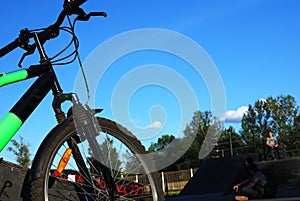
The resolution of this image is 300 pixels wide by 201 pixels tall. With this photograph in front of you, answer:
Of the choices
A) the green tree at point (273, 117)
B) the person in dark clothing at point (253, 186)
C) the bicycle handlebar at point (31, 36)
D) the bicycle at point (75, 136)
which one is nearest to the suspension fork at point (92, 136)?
the bicycle at point (75, 136)

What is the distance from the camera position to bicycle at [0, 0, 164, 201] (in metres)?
2.92

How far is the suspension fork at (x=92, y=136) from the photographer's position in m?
2.93

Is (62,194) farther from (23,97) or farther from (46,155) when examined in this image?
(23,97)

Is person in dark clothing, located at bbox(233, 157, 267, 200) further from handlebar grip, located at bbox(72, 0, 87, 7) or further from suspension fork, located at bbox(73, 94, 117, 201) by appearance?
handlebar grip, located at bbox(72, 0, 87, 7)

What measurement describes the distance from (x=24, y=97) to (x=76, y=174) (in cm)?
70

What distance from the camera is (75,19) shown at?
10.3 ft

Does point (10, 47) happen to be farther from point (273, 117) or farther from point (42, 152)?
point (273, 117)

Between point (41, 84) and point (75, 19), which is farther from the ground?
point (75, 19)

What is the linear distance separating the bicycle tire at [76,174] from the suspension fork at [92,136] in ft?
0.15

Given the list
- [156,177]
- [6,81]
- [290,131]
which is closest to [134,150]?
[156,177]

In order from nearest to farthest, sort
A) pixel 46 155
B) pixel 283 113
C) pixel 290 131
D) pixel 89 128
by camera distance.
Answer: pixel 46 155, pixel 89 128, pixel 290 131, pixel 283 113

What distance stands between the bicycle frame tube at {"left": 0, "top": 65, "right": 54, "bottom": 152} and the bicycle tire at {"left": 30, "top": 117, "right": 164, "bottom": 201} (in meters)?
0.29

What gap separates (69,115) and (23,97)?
34 cm

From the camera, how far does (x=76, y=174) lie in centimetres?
325
